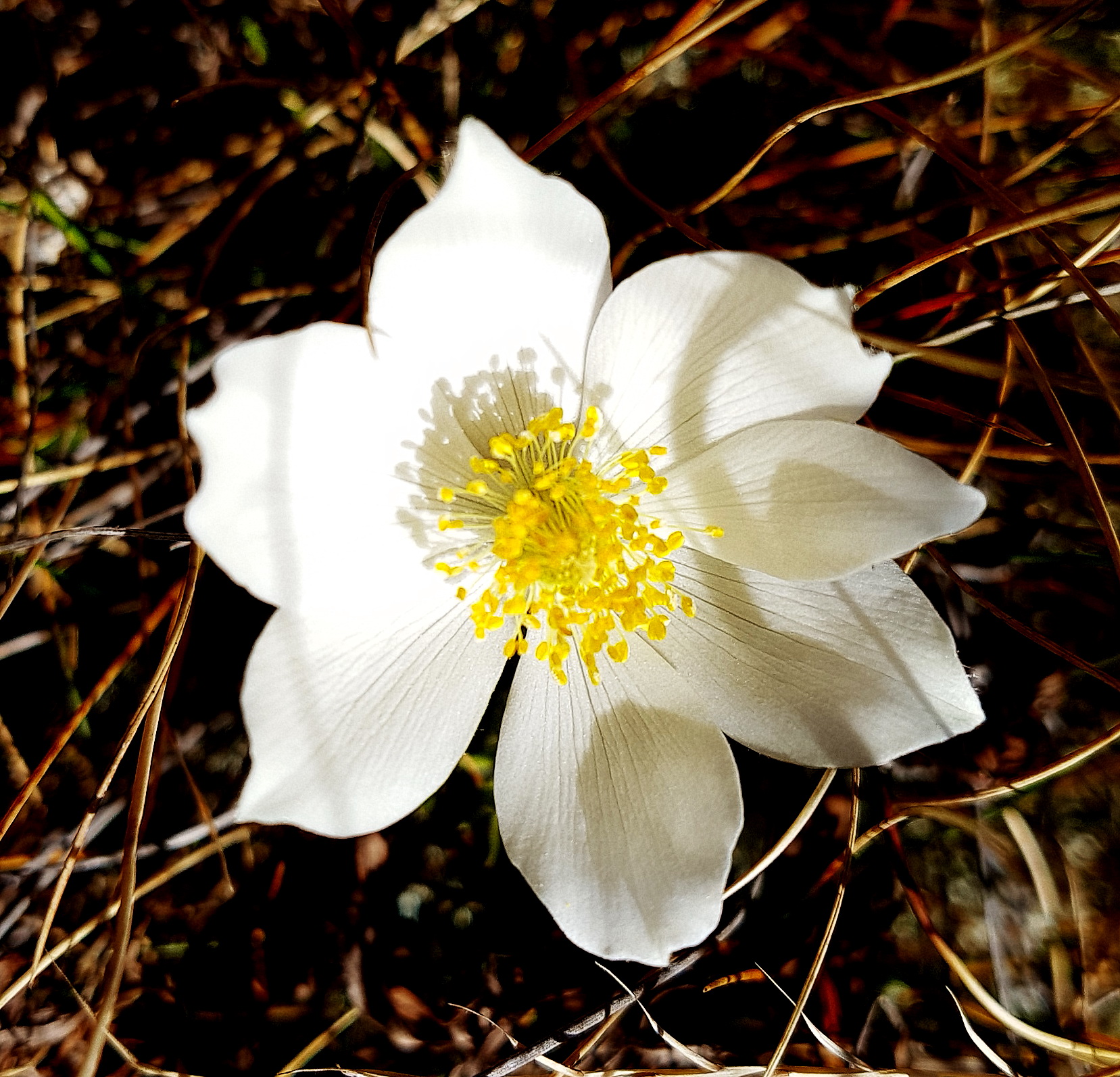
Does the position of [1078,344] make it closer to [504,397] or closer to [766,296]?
[766,296]

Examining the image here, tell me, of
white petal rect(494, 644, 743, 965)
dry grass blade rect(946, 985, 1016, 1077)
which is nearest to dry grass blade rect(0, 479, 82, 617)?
white petal rect(494, 644, 743, 965)

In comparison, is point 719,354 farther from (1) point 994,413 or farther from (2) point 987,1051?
(2) point 987,1051

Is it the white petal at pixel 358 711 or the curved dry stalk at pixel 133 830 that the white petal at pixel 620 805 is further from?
the curved dry stalk at pixel 133 830

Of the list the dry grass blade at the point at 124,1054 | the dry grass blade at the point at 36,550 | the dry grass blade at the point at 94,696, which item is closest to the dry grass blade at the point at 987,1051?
the dry grass blade at the point at 124,1054

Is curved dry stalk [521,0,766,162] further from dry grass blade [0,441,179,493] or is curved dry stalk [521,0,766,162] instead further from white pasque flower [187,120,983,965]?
dry grass blade [0,441,179,493]

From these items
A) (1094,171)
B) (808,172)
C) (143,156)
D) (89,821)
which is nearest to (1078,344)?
(1094,171)

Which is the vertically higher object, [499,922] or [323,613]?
[323,613]

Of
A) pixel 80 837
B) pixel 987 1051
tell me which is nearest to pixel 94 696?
pixel 80 837
